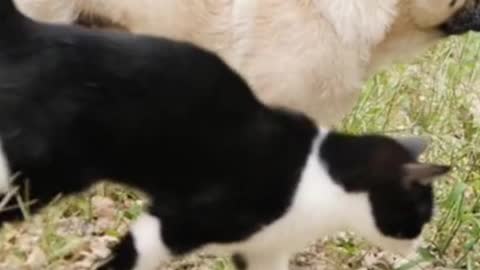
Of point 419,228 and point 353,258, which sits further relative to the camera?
point 353,258

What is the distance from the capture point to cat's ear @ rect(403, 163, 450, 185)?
3.30 m

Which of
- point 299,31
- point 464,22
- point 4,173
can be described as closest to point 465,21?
point 464,22

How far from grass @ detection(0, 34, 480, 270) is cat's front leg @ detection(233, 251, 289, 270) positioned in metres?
0.22

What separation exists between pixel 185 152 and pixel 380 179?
0.45 meters

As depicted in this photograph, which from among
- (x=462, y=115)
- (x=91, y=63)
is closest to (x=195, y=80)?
(x=91, y=63)

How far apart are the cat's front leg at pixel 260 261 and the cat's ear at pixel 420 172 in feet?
1.14

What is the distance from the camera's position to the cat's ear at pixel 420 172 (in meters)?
3.30

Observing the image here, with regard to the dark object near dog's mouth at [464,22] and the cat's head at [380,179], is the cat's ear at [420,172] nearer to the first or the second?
the cat's head at [380,179]

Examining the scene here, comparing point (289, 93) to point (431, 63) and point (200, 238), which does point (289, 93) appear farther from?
point (431, 63)

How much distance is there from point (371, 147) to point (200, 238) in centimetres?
45

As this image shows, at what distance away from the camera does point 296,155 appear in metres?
3.28

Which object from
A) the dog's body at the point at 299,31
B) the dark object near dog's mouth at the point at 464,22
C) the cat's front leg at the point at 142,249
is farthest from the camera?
the dark object near dog's mouth at the point at 464,22

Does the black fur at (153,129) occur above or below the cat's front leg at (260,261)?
above

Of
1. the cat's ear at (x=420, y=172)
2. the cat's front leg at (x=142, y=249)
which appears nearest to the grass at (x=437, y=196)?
the cat's front leg at (x=142, y=249)
